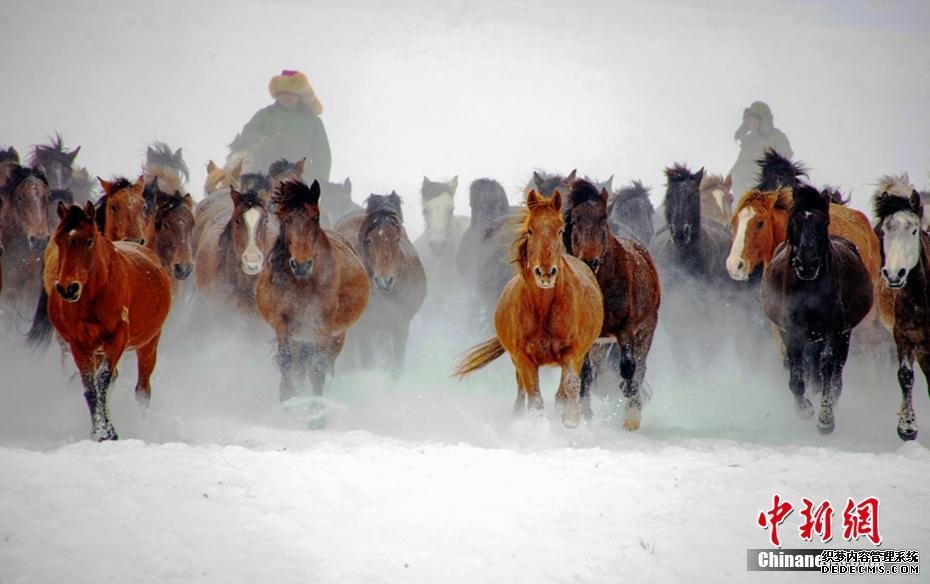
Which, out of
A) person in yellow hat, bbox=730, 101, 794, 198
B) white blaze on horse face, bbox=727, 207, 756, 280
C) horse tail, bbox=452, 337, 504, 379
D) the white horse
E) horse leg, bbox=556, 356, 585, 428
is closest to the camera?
horse leg, bbox=556, 356, 585, 428

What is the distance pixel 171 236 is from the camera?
8219 mm

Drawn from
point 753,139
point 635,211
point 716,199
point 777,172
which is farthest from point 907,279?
point 753,139

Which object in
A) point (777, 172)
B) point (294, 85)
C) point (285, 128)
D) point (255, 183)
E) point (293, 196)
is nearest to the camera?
point (293, 196)

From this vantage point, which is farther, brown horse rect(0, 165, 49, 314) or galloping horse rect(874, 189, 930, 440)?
brown horse rect(0, 165, 49, 314)

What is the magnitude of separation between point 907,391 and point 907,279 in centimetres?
97

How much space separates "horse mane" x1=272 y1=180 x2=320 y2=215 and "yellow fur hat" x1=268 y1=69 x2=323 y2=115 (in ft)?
24.5

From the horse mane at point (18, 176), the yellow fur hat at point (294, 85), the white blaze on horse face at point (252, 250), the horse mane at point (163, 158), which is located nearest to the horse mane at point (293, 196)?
the white blaze on horse face at point (252, 250)

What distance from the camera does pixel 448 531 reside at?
14.2 feet

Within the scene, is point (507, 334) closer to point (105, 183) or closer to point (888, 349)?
point (105, 183)

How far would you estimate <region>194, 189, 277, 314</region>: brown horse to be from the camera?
803 cm

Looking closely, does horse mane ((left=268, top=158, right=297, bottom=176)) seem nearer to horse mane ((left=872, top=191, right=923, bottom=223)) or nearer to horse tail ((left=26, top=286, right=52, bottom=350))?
horse tail ((left=26, top=286, right=52, bottom=350))

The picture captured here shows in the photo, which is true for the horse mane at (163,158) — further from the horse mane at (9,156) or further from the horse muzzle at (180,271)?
the horse muzzle at (180,271)

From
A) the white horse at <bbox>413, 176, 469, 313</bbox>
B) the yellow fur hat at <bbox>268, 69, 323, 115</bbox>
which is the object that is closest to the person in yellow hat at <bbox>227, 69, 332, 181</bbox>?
the yellow fur hat at <bbox>268, 69, 323, 115</bbox>

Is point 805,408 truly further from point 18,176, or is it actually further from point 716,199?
point 18,176
